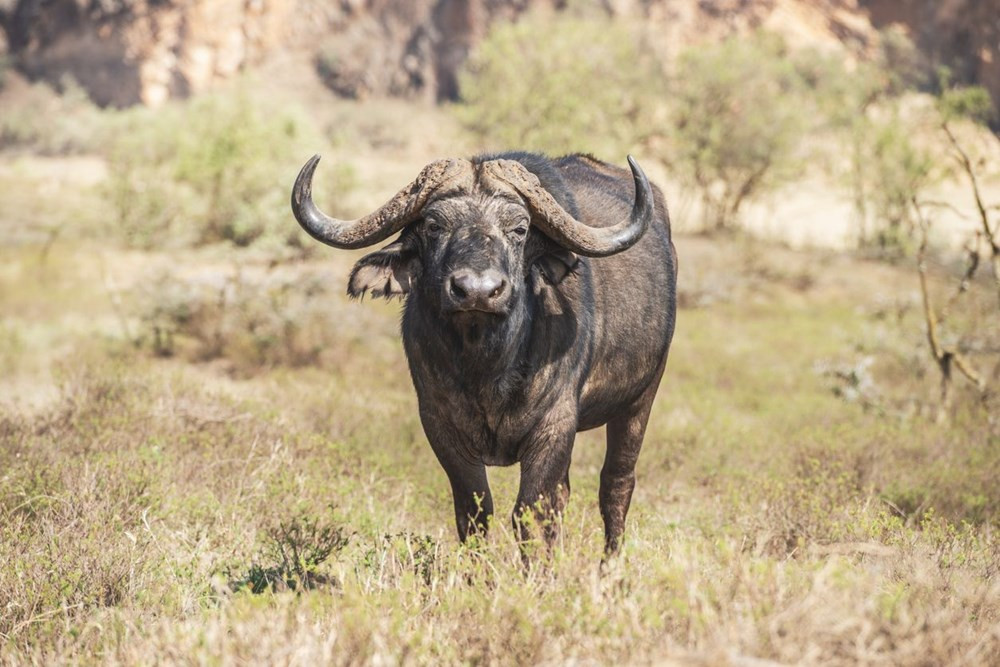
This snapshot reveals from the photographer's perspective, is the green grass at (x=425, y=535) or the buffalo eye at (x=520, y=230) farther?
the buffalo eye at (x=520, y=230)

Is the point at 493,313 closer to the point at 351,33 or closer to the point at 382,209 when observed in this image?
the point at 382,209

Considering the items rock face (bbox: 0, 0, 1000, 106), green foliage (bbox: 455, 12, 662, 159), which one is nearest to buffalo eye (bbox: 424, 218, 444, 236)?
green foliage (bbox: 455, 12, 662, 159)

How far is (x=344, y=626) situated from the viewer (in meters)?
3.14

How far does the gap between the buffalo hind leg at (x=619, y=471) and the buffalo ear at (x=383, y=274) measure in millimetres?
1673

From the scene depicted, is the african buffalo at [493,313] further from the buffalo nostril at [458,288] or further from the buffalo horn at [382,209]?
the buffalo nostril at [458,288]

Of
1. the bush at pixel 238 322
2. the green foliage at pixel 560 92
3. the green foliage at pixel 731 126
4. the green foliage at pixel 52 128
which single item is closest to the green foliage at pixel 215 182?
the green foliage at pixel 560 92

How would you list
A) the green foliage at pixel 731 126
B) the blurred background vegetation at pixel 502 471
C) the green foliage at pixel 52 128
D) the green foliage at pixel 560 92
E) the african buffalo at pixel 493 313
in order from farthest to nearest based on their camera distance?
the green foliage at pixel 52 128 < the green foliage at pixel 731 126 < the green foliage at pixel 560 92 < the african buffalo at pixel 493 313 < the blurred background vegetation at pixel 502 471

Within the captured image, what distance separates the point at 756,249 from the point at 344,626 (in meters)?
22.2

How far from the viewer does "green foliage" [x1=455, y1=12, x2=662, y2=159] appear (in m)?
28.2

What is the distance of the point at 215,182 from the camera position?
23.1 m

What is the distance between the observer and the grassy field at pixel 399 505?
123 inches

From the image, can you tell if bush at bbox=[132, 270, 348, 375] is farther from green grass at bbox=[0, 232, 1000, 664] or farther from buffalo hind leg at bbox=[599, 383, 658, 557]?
buffalo hind leg at bbox=[599, 383, 658, 557]

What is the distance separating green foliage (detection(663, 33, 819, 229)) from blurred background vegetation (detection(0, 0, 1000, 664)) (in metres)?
0.16

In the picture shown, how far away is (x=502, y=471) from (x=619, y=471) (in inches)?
63.3
